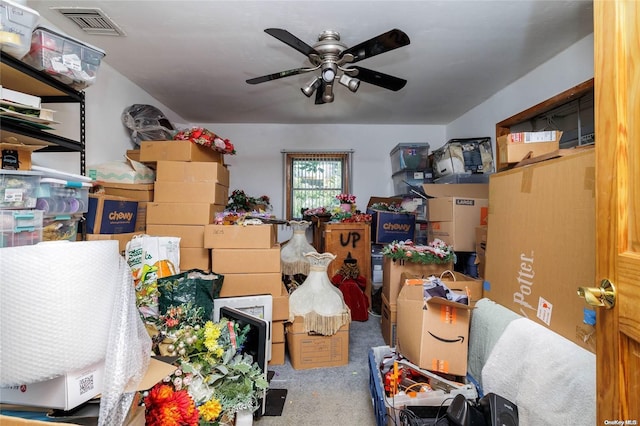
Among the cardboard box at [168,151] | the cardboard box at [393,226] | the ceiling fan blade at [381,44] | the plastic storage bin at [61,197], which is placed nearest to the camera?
the plastic storage bin at [61,197]

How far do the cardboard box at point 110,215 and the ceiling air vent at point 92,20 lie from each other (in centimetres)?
113

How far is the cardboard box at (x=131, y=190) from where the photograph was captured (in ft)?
7.68

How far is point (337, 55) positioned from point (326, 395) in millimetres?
2249

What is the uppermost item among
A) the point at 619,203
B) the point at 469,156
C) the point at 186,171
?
the point at 469,156

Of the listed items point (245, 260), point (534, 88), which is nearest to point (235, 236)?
point (245, 260)

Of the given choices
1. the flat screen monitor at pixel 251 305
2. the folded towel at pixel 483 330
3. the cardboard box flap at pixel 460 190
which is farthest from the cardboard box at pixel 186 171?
the folded towel at pixel 483 330

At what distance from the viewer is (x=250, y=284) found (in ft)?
7.60

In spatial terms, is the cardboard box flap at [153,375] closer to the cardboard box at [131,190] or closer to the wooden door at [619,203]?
the wooden door at [619,203]

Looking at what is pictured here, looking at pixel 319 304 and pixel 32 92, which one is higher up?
pixel 32 92

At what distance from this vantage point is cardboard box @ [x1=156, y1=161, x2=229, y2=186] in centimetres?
248

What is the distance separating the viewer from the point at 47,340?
0.61 m

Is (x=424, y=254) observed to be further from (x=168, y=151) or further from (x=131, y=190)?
(x=131, y=190)

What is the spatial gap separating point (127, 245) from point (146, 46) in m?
1.52

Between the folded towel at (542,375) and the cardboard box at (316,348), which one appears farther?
the cardboard box at (316,348)
